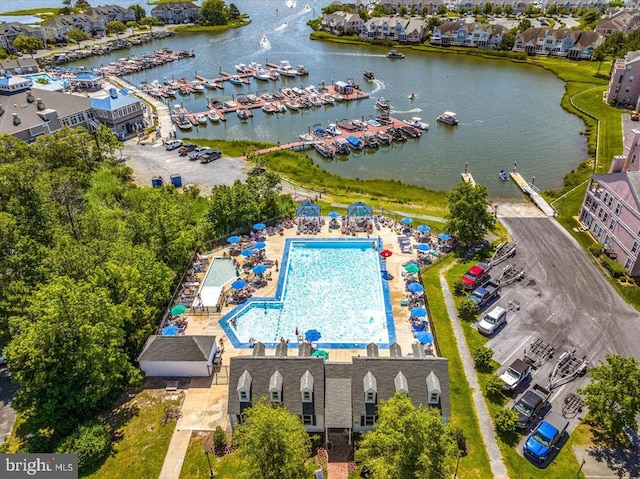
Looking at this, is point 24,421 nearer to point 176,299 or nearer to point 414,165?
point 176,299

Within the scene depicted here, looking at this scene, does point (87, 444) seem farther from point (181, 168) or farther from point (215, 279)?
point (181, 168)

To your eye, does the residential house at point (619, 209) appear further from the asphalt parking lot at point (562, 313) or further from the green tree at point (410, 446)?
the green tree at point (410, 446)

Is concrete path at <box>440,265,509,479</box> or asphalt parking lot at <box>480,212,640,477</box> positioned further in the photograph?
asphalt parking lot at <box>480,212,640,477</box>

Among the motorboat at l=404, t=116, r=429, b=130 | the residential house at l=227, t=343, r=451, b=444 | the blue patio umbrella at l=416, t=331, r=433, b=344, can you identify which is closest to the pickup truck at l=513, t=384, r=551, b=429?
the residential house at l=227, t=343, r=451, b=444

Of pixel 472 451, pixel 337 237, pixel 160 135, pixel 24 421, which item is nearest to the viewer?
pixel 472 451

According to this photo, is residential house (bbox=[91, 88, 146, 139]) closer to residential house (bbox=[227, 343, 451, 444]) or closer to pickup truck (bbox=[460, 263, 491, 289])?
residential house (bbox=[227, 343, 451, 444])

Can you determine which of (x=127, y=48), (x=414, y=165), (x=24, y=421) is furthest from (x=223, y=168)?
(x=127, y=48)
